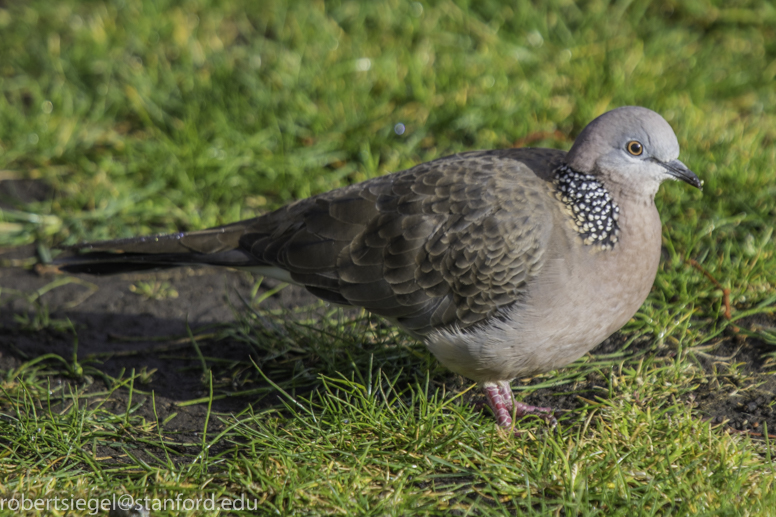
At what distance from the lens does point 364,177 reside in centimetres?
524

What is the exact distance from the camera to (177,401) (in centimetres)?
392

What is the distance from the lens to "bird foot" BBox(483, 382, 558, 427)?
349 cm

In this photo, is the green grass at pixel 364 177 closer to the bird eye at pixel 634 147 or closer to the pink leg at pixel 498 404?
the pink leg at pixel 498 404

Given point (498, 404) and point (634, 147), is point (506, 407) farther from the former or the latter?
point (634, 147)

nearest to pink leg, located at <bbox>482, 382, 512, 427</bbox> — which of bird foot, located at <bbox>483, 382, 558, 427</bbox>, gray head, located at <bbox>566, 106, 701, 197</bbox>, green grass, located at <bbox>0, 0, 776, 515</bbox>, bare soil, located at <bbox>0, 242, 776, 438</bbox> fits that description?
bird foot, located at <bbox>483, 382, 558, 427</bbox>

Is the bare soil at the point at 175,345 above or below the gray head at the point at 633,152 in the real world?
below

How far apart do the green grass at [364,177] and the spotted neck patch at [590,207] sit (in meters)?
0.73

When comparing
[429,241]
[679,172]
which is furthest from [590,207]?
[429,241]

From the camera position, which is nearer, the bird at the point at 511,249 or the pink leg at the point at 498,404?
the bird at the point at 511,249

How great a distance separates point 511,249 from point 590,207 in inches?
15.3

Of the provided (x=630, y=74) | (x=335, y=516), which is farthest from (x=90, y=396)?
(x=630, y=74)

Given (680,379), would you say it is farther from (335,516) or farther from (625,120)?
(335,516)

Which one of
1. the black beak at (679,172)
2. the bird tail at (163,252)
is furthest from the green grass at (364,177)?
the black beak at (679,172)

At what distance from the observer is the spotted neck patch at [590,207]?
10.9 feet
